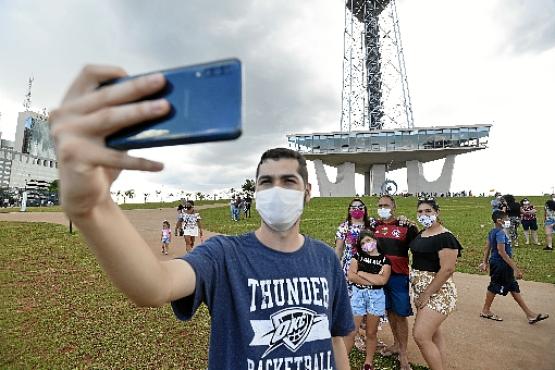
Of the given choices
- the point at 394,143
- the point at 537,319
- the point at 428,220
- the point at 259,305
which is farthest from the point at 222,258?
the point at 394,143

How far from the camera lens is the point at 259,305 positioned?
1791mm

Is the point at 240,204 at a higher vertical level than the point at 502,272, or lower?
higher

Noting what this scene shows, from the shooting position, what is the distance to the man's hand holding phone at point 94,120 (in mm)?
854

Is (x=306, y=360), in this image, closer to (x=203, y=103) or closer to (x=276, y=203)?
(x=276, y=203)

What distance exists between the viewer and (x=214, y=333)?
179 centimetres

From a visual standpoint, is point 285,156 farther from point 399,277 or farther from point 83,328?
point 83,328

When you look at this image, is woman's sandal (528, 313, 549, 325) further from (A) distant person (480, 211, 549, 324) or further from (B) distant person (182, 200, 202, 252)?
(B) distant person (182, 200, 202, 252)

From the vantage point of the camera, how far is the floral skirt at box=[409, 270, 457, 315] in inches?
167

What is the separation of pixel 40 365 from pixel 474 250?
14.6 m

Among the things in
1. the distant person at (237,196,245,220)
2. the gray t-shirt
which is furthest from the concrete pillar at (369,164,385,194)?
the gray t-shirt

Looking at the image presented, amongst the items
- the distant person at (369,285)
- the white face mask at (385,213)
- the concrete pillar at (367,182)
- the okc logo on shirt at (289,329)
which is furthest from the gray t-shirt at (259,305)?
the concrete pillar at (367,182)

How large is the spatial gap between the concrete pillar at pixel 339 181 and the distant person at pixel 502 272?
6297cm

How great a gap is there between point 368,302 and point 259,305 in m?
3.48

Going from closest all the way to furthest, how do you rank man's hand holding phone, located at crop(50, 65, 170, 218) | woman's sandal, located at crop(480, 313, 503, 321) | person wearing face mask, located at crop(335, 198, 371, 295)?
man's hand holding phone, located at crop(50, 65, 170, 218) < person wearing face mask, located at crop(335, 198, 371, 295) < woman's sandal, located at crop(480, 313, 503, 321)
